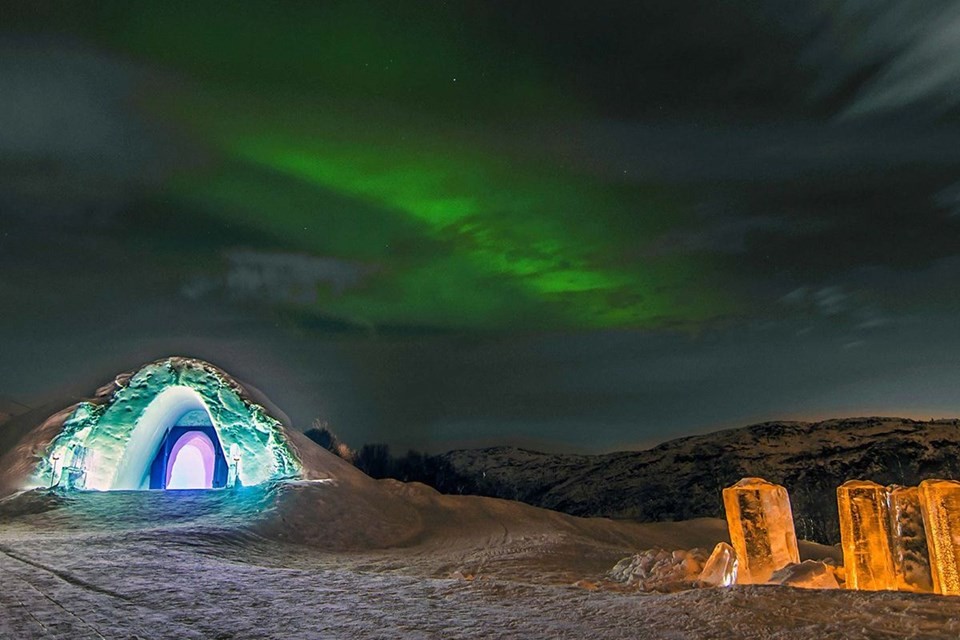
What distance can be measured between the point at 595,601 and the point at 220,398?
1262cm

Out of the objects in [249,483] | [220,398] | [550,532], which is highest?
[220,398]

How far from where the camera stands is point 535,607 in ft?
19.9

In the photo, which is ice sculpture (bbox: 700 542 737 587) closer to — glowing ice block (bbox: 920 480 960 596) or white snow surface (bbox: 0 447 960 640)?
white snow surface (bbox: 0 447 960 640)

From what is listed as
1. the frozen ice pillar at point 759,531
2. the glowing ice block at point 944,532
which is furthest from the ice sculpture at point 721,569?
the glowing ice block at point 944,532

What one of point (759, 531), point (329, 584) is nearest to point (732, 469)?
point (759, 531)

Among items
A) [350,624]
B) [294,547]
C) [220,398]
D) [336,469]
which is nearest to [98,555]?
[294,547]

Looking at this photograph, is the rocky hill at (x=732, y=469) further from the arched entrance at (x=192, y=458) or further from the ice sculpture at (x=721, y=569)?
the ice sculpture at (x=721, y=569)

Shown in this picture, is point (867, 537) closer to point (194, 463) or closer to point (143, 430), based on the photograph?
point (143, 430)

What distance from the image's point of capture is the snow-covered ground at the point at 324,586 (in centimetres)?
502

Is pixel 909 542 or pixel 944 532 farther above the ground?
pixel 944 532

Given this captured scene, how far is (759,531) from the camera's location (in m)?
7.97

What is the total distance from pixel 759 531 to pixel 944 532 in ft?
6.45

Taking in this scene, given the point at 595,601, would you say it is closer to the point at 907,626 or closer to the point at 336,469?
the point at 907,626

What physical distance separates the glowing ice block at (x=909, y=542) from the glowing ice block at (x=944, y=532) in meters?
0.20
